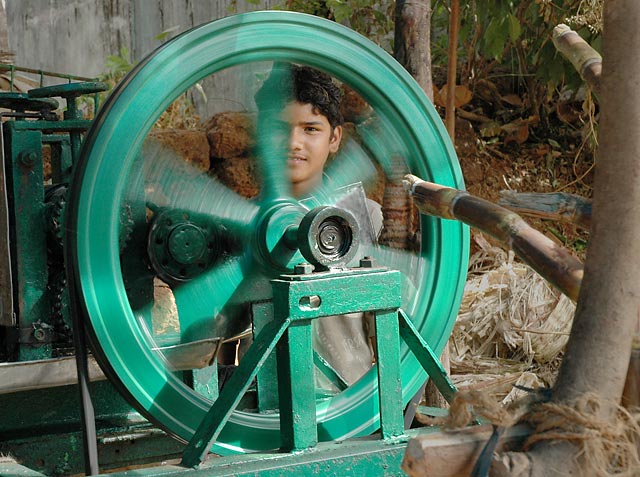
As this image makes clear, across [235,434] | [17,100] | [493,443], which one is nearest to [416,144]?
[235,434]

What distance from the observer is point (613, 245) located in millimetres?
1575

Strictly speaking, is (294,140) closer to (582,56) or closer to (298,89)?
(298,89)

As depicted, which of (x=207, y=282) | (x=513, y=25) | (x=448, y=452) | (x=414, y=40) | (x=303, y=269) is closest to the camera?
(x=448, y=452)

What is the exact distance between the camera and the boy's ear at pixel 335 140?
9.98ft

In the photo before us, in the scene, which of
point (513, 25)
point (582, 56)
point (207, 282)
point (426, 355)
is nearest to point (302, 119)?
point (207, 282)

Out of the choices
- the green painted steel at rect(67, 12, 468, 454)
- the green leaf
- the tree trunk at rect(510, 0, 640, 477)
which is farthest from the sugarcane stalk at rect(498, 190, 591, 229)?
the green leaf

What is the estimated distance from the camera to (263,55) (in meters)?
2.80

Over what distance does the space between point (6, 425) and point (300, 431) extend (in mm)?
1094

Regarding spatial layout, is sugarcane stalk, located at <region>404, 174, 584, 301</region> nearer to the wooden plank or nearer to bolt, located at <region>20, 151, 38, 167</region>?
the wooden plank

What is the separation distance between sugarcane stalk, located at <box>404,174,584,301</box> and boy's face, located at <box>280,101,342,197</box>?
1.77 feet

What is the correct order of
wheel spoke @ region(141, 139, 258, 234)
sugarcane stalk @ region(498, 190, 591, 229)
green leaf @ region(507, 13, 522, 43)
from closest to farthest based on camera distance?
1. sugarcane stalk @ region(498, 190, 591, 229)
2. wheel spoke @ region(141, 139, 258, 234)
3. green leaf @ region(507, 13, 522, 43)

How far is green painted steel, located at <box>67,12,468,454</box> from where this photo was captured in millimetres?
2580

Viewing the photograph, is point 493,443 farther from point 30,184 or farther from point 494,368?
point 494,368

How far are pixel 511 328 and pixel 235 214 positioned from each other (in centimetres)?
A: 286
